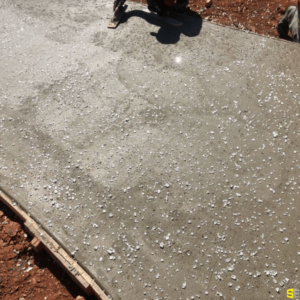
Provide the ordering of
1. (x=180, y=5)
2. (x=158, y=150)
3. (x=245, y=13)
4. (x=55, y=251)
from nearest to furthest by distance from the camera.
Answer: (x=55, y=251)
(x=158, y=150)
(x=180, y=5)
(x=245, y=13)

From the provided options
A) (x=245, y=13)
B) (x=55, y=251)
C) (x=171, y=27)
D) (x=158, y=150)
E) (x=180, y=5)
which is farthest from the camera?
(x=245, y=13)

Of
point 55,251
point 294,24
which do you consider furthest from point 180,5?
point 55,251

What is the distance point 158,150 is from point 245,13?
13.4 feet

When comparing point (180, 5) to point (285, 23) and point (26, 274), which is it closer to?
point (285, 23)

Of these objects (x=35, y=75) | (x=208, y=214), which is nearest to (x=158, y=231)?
(x=208, y=214)

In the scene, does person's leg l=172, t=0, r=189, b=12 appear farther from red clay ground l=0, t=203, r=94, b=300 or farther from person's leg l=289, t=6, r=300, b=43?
red clay ground l=0, t=203, r=94, b=300

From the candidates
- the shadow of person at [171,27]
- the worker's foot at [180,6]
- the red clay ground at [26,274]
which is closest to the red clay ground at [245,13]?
the worker's foot at [180,6]

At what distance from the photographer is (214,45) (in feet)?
17.3

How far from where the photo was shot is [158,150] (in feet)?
13.1

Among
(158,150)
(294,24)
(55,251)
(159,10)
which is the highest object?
(294,24)

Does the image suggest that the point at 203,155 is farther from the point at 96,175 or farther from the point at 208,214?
the point at 96,175

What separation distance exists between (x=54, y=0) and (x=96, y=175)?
4756 millimetres

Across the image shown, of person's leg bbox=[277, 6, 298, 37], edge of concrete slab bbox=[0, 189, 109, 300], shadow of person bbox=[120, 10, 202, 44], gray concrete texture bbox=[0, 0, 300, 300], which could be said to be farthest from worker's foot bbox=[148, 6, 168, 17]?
edge of concrete slab bbox=[0, 189, 109, 300]

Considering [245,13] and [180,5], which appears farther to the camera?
[245,13]
